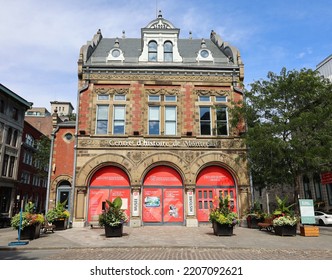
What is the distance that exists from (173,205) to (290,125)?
9.00 m

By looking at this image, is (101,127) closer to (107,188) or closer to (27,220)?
(107,188)

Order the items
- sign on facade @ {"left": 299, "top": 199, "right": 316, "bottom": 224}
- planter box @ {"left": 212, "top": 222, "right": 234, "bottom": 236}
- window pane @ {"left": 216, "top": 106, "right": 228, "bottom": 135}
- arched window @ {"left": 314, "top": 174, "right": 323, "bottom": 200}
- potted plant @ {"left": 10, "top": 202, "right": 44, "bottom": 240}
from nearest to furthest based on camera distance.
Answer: potted plant @ {"left": 10, "top": 202, "right": 44, "bottom": 240} → planter box @ {"left": 212, "top": 222, "right": 234, "bottom": 236} → sign on facade @ {"left": 299, "top": 199, "right": 316, "bottom": 224} → window pane @ {"left": 216, "top": 106, "right": 228, "bottom": 135} → arched window @ {"left": 314, "top": 174, "right": 323, "bottom": 200}

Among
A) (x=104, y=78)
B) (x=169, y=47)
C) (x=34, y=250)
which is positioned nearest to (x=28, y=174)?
(x=104, y=78)

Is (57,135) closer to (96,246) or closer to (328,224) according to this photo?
(96,246)

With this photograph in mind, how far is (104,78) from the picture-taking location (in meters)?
20.3

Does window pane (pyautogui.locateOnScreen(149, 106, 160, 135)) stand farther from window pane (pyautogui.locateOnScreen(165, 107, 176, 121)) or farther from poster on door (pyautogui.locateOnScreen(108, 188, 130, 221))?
poster on door (pyautogui.locateOnScreen(108, 188, 130, 221))

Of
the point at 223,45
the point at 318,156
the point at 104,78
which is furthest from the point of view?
the point at 223,45

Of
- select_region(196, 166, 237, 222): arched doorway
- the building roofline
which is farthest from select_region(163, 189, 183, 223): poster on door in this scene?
the building roofline

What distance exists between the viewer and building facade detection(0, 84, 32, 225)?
A: 107ft

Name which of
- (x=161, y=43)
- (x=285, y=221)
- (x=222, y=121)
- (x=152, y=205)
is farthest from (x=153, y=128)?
(x=285, y=221)

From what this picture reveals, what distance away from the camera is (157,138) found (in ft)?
63.6

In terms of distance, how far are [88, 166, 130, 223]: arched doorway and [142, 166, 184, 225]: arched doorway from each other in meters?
1.30

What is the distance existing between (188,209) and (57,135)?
10883mm

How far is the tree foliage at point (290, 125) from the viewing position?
14797 mm
